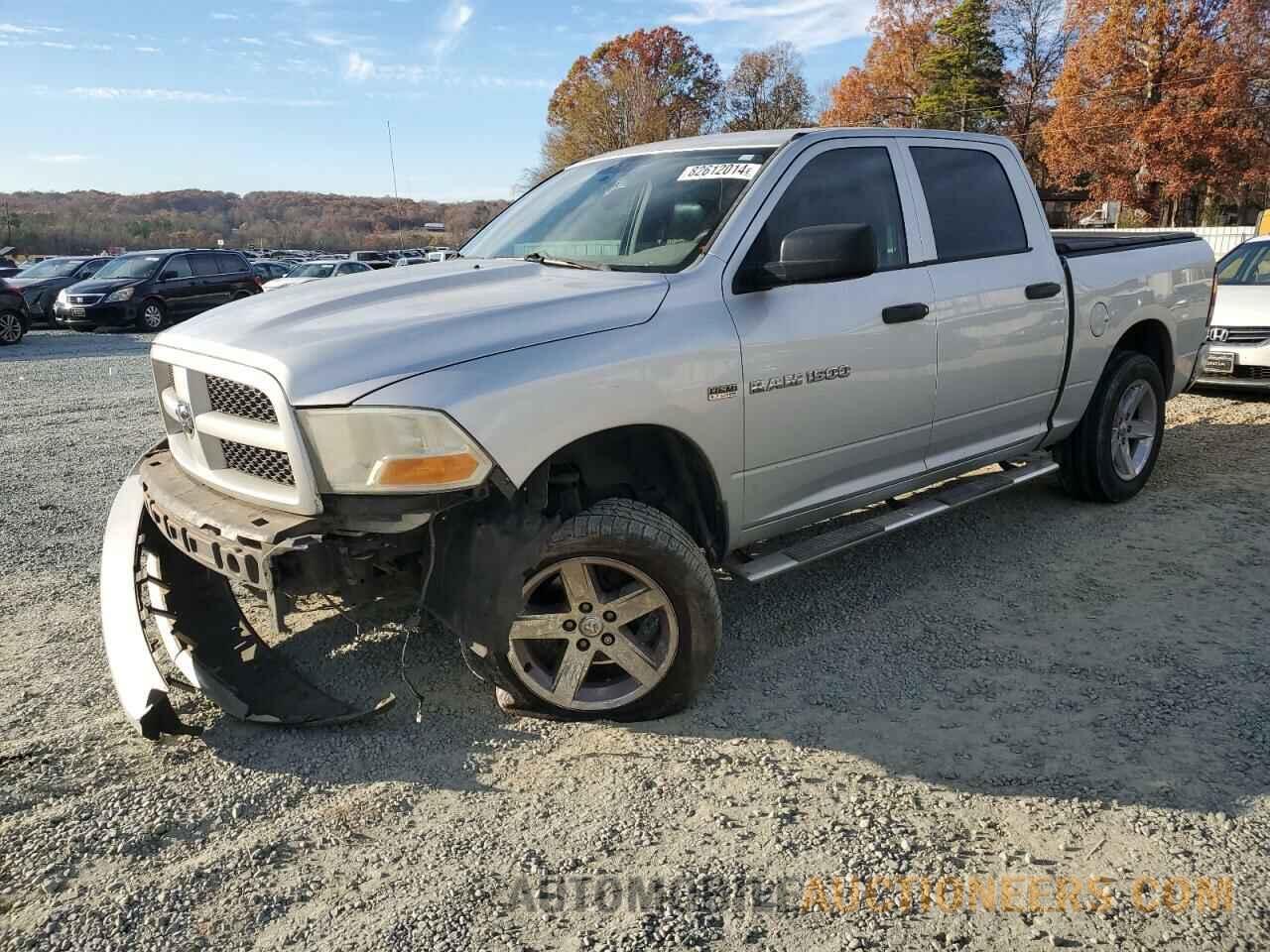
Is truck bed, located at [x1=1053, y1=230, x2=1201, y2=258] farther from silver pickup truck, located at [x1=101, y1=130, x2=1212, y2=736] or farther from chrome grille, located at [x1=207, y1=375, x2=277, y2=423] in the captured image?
chrome grille, located at [x1=207, y1=375, x2=277, y2=423]

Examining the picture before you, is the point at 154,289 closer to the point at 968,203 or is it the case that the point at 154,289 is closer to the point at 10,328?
the point at 10,328

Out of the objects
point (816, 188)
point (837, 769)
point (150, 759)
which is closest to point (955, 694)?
point (837, 769)

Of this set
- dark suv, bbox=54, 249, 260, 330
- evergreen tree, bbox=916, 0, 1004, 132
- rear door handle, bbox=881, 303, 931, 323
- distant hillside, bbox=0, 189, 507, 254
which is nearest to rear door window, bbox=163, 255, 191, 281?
dark suv, bbox=54, 249, 260, 330

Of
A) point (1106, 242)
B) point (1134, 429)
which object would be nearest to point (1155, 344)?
point (1134, 429)

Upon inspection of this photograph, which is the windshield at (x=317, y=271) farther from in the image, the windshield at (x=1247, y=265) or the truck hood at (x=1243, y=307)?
the truck hood at (x=1243, y=307)

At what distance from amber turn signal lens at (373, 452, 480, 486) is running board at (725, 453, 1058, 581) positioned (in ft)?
4.18

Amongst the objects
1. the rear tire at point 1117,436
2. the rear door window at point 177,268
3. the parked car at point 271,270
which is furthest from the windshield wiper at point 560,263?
the parked car at point 271,270

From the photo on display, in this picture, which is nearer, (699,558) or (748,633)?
(699,558)

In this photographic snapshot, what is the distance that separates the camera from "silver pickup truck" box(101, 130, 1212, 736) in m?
2.66

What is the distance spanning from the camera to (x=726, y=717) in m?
3.26

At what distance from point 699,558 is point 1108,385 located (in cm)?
339

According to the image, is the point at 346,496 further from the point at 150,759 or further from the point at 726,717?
the point at 726,717

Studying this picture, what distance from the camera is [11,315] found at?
653 inches

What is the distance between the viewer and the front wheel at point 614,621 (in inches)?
117
